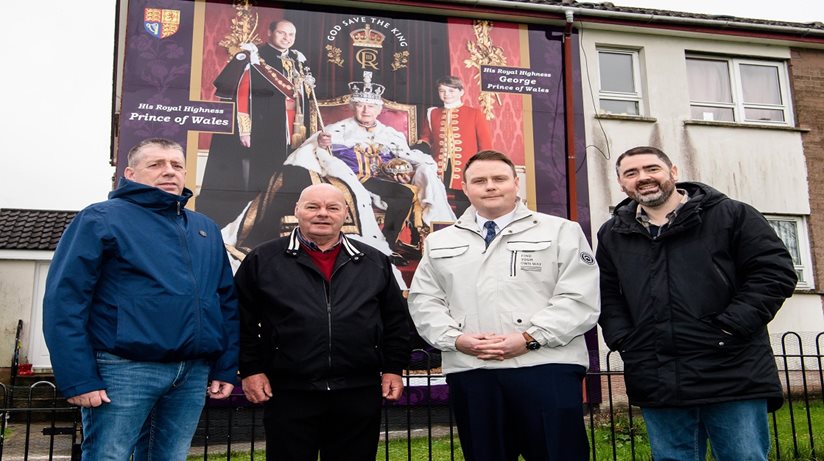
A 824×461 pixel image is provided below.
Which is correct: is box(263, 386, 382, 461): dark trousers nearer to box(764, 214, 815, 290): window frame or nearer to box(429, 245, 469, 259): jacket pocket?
box(429, 245, 469, 259): jacket pocket

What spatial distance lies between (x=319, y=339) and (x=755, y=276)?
6.89 ft

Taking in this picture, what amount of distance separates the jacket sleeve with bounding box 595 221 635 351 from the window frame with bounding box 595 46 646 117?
25.4ft

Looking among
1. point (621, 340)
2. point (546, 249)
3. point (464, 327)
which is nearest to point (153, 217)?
point (464, 327)

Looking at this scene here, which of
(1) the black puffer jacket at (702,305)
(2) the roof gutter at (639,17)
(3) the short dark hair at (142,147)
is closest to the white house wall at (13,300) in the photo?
(2) the roof gutter at (639,17)

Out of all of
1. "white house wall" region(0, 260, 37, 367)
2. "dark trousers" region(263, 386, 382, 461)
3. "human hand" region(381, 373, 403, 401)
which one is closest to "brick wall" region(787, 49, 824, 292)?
"human hand" region(381, 373, 403, 401)

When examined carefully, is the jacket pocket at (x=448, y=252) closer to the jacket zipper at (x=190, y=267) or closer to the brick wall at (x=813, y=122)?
the jacket zipper at (x=190, y=267)

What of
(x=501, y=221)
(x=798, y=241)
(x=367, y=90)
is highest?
(x=367, y=90)

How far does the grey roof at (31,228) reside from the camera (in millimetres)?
13695

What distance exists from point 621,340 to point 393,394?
120 centimetres

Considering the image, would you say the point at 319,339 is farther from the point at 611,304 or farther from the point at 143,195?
the point at 611,304

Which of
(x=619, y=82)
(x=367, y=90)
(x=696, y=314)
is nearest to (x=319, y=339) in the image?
(x=696, y=314)

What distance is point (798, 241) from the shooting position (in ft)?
36.2

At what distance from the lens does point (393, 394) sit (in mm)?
3305

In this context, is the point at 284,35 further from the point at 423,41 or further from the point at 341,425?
the point at 341,425
